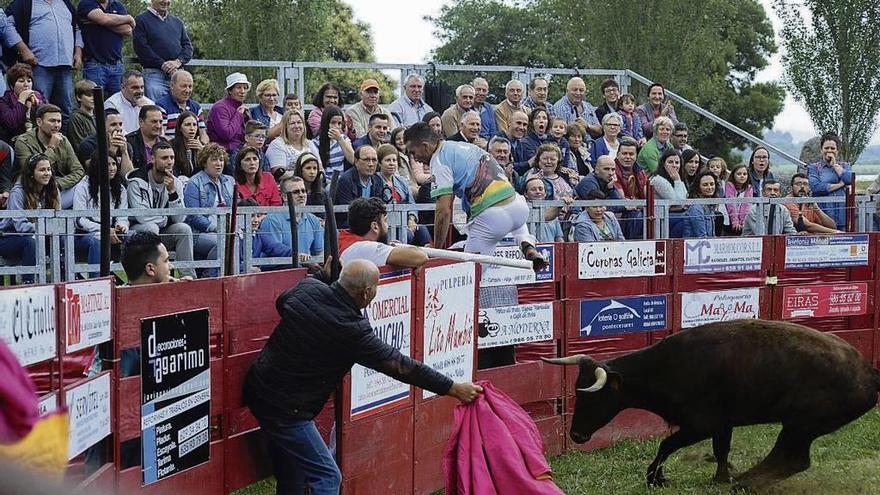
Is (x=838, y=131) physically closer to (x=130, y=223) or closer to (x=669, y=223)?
(x=669, y=223)

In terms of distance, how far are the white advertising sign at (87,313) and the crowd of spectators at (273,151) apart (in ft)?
8.31

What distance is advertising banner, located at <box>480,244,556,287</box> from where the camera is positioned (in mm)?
10469

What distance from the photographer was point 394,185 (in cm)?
1197

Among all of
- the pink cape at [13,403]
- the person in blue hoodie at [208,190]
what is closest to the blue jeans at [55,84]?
the person in blue hoodie at [208,190]

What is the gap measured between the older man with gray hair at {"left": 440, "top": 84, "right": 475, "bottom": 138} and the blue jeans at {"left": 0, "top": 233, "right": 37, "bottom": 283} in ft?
20.7

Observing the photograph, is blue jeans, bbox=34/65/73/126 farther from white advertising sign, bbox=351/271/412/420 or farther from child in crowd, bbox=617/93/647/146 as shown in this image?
child in crowd, bbox=617/93/647/146

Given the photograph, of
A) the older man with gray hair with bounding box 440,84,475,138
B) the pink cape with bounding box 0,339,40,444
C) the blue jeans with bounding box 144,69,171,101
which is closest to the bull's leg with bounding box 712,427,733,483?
the older man with gray hair with bounding box 440,84,475,138

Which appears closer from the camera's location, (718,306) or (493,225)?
(493,225)

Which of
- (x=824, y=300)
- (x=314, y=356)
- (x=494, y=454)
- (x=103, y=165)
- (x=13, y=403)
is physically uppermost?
(x=103, y=165)

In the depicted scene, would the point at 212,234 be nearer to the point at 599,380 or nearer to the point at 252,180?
the point at 252,180

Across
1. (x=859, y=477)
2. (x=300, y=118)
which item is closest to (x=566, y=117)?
(x=300, y=118)

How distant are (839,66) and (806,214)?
1567cm

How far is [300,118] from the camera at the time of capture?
1203 centimetres

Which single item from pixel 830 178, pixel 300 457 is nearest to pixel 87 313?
pixel 300 457
